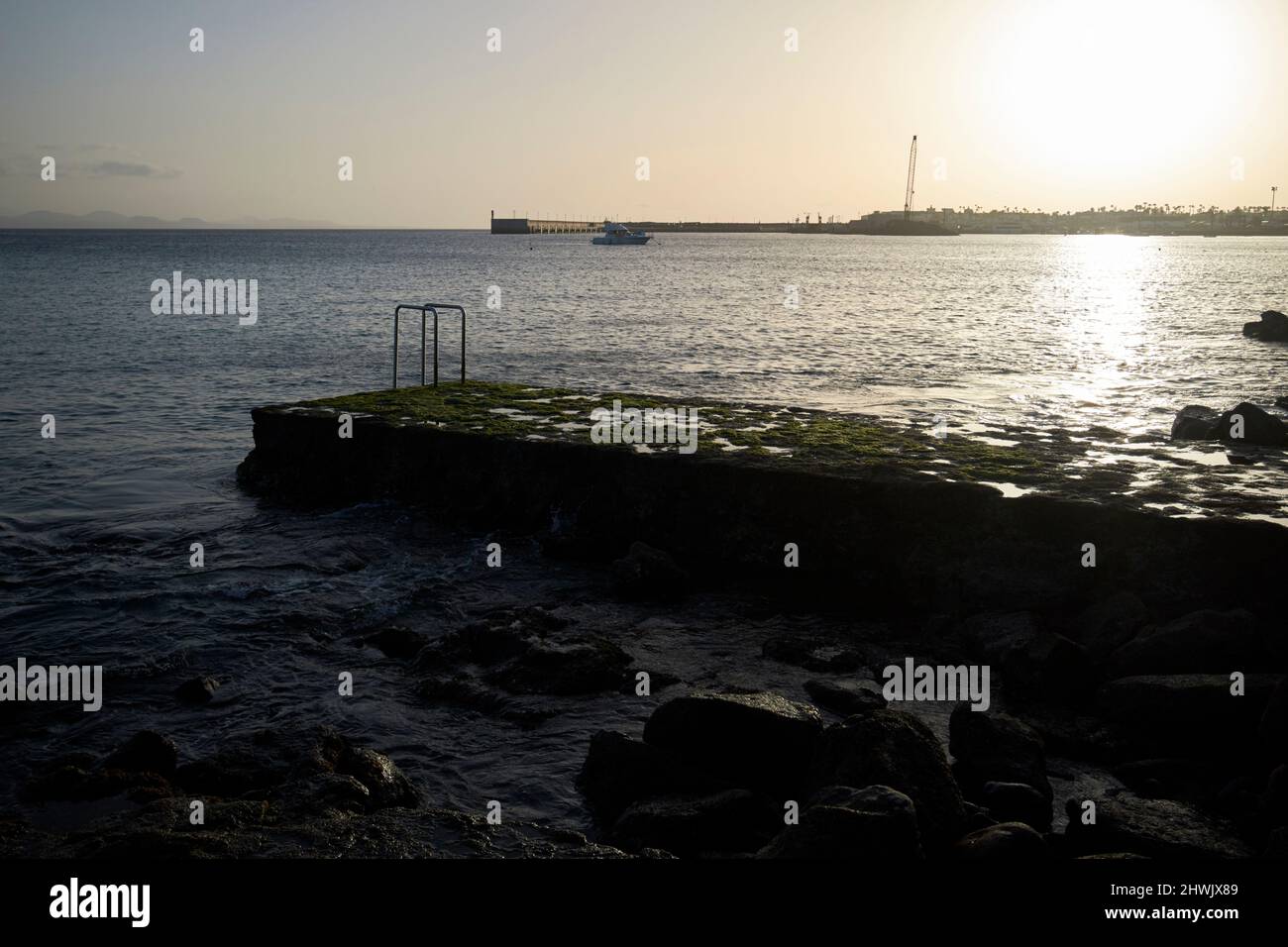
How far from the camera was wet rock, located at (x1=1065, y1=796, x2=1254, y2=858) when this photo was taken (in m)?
6.82

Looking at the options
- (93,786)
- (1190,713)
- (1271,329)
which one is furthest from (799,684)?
(1271,329)

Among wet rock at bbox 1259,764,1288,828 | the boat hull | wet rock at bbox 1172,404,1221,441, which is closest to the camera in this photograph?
wet rock at bbox 1259,764,1288,828

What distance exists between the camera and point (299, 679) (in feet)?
35.1

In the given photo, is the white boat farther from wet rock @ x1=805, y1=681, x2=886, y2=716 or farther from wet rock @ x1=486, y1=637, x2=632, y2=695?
wet rock @ x1=805, y1=681, x2=886, y2=716

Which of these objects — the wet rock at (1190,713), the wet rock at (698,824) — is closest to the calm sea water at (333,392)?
the wet rock at (698,824)

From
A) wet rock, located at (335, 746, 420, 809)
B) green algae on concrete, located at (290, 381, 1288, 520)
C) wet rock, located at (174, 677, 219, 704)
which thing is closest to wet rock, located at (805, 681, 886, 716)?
green algae on concrete, located at (290, 381, 1288, 520)

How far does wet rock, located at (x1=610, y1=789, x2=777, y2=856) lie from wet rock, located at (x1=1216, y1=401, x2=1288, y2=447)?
13.2 metres

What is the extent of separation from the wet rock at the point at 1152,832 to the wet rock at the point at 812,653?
11.1ft

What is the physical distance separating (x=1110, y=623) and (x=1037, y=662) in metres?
1.16

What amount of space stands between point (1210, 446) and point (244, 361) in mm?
32533

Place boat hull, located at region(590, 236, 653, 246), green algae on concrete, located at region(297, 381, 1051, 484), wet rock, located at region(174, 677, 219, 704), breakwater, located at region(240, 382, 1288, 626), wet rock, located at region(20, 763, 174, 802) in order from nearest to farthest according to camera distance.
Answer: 1. wet rock, located at region(20, 763, 174, 802)
2. wet rock, located at region(174, 677, 219, 704)
3. breakwater, located at region(240, 382, 1288, 626)
4. green algae on concrete, located at region(297, 381, 1051, 484)
5. boat hull, located at region(590, 236, 653, 246)
